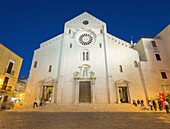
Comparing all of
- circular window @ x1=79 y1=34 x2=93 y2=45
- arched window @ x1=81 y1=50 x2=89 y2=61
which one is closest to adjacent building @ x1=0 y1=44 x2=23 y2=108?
arched window @ x1=81 y1=50 x2=89 y2=61

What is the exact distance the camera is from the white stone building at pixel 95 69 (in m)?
15.6

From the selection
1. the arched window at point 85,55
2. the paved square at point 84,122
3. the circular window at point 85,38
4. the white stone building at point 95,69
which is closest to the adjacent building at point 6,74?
the white stone building at point 95,69

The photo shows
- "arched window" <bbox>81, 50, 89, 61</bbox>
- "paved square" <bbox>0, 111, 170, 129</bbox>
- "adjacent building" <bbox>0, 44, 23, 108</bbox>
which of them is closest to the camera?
"paved square" <bbox>0, 111, 170, 129</bbox>

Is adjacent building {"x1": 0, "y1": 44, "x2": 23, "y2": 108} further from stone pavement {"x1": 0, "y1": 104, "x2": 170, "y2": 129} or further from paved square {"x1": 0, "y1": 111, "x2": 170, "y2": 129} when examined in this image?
paved square {"x1": 0, "y1": 111, "x2": 170, "y2": 129}

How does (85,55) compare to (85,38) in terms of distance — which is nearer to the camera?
(85,55)

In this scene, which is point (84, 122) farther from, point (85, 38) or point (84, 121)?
point (85, 38)

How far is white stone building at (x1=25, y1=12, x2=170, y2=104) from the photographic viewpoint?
51.3ft

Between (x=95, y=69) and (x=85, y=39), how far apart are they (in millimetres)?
6222

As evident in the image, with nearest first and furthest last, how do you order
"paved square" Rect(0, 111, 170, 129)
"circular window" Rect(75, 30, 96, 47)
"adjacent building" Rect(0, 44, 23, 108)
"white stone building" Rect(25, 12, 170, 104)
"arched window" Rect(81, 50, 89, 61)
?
"paved square" Rect(0, 111, 170, 129), "adjacent building" Rect(0, 44, 23, 108), "white stone building" Rect(25, 12, 170, 104), "arched window" Rect(81, 50, 89, 61), "circular window" Rect(75, 30, 96, 47)

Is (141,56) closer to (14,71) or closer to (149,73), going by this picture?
(149,73)

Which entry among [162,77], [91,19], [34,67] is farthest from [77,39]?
[162,77]

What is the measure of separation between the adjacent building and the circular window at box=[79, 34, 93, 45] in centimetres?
1147

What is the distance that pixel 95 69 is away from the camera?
17.1m

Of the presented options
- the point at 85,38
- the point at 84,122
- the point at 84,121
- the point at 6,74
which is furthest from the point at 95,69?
the point at 6,74
